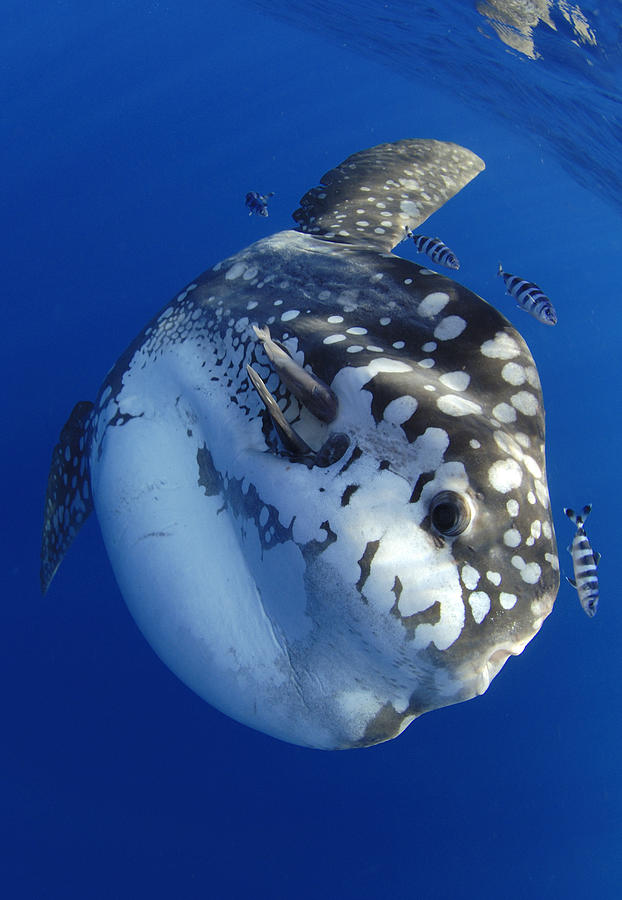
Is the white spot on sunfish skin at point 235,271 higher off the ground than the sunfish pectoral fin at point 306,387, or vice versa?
the white spot on sunfish skin at point 235,271

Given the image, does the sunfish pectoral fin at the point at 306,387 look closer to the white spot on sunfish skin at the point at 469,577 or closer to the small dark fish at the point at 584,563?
the white spot on sunfish skin at the point at 469,577

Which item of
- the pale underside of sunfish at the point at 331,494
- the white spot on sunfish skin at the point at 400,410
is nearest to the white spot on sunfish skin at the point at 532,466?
the pale underside of sunfish at the point at 331,494

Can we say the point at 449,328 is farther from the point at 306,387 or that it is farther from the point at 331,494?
the point at 331,494

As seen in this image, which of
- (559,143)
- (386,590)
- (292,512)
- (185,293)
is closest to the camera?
(386,590)

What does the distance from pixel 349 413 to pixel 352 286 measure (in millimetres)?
950

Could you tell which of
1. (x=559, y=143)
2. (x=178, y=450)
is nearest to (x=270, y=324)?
(x=178, y=450)

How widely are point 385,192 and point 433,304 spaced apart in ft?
10.5

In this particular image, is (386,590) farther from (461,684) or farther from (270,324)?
(270,324)

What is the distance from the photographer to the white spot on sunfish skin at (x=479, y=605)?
1805 mm

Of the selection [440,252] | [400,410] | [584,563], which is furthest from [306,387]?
[440,252]

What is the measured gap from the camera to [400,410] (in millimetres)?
2023

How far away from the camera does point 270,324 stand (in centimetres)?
271

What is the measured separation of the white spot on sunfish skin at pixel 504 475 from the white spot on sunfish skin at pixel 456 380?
Answer: 0.40 m

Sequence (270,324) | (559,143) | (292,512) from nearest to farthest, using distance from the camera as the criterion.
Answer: (292,512), (270,324), (559,143)
